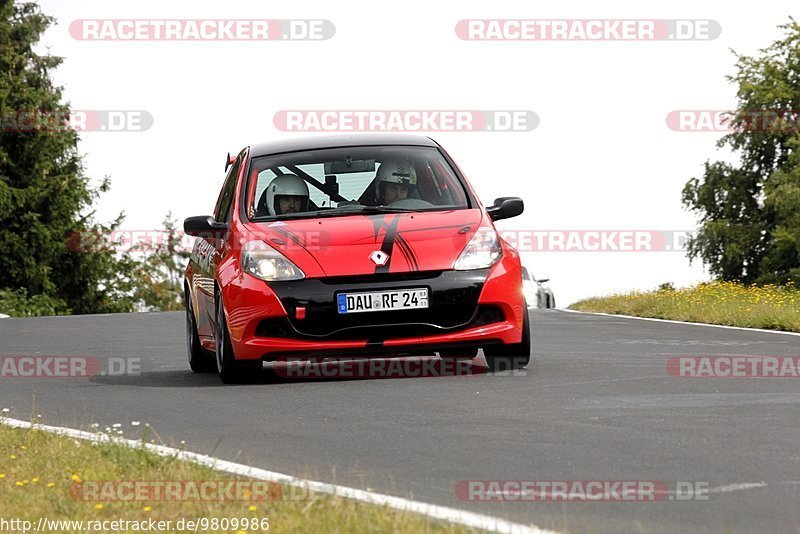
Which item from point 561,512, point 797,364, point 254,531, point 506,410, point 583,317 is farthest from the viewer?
point 583,317

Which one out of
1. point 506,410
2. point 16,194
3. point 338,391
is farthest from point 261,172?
point 16,194

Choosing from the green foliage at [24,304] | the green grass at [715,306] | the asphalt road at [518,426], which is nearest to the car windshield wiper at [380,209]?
the asphalt road at [518,426]

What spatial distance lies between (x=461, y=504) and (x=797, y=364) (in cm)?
683

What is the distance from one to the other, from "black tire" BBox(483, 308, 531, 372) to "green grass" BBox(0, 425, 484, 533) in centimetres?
434

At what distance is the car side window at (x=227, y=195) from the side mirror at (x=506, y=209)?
82.1 inches

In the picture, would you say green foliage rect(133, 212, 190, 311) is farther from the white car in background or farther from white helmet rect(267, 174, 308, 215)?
white helmet rect(267, 174, 308, 215)

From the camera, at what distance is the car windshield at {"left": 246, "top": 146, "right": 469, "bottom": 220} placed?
1170 cm

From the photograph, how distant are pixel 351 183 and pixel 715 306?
10624 mm

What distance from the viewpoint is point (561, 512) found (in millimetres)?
5645

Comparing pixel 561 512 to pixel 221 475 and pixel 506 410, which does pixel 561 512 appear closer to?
pixel 221 475

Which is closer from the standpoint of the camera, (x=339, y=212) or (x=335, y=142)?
(x=339, y=212)

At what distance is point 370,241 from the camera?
1087 centimetres

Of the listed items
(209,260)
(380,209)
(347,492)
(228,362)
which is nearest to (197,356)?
(209,260)

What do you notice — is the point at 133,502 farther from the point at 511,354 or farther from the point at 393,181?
the point at 393,181
